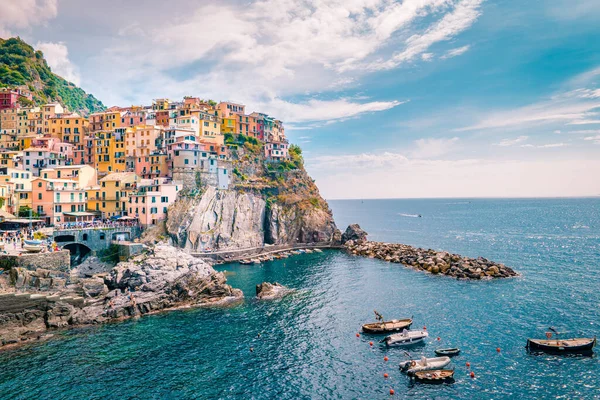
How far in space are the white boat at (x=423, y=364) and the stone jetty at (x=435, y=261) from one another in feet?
131

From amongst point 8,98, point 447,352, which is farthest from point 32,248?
point 8,98

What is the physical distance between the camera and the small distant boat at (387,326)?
164 feet

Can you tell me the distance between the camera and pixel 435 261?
86375mm

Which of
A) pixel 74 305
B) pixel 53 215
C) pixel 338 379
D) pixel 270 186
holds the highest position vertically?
pixel 270 186

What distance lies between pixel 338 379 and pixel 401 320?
57.9ft

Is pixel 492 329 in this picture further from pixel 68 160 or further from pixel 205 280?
pixel 68 160

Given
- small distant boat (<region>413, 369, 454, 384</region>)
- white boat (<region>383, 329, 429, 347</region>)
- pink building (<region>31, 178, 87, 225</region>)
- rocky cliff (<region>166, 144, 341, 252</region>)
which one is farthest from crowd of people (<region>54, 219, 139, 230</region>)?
small distant boat (<region>413, 369, 454, 384</region>)

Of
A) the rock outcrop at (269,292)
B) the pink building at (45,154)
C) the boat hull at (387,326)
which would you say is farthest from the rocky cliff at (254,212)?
the boat hull at (387,326)

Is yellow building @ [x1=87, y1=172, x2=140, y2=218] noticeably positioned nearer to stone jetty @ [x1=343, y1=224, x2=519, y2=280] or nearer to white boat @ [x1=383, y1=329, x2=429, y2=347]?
stone jetty @ [x1=343, y1=224, x2=519, y2=280]

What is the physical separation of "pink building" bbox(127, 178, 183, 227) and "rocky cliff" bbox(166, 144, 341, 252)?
2.43m

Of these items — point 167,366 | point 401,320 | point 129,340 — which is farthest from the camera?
point 401,320

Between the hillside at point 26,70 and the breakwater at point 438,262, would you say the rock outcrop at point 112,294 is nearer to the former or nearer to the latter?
the breakwater at point 438,262

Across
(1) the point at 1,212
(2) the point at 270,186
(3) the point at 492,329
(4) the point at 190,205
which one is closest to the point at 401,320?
(3) the point at 492,329

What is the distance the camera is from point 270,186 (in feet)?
382
